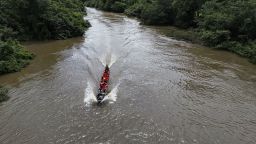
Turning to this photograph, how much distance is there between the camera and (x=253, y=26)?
116 ft

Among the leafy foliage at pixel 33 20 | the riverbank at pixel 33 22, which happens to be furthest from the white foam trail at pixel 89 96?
the leafy foliage at pixel 33 20

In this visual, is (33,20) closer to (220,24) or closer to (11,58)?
(11,58)

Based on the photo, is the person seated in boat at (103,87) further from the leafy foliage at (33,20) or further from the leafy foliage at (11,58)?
the leafy foliage at (33,20)

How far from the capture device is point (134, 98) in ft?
71.3

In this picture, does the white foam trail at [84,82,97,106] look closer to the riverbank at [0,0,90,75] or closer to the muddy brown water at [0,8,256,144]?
the muddy brown water at [0,8,256,144]

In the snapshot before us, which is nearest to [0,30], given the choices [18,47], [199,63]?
[18,47]

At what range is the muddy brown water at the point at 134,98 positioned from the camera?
17172 mm

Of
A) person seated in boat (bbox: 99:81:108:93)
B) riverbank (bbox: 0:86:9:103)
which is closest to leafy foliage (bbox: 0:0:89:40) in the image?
riverbank (bbox: 0:86:9:103)

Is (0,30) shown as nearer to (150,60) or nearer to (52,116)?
(150,60)

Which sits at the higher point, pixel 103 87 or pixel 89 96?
pixel 103 87

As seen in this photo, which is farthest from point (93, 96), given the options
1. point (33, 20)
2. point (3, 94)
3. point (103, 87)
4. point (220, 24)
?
point (220, 24)

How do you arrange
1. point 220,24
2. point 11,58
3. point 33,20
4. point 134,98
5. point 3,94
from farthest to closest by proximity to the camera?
point 33,20, point 220,24, point 11,58, point 134,98, point 3,94

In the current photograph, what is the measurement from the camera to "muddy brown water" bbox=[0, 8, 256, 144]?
676 inches

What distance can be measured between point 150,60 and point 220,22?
39.2ft
